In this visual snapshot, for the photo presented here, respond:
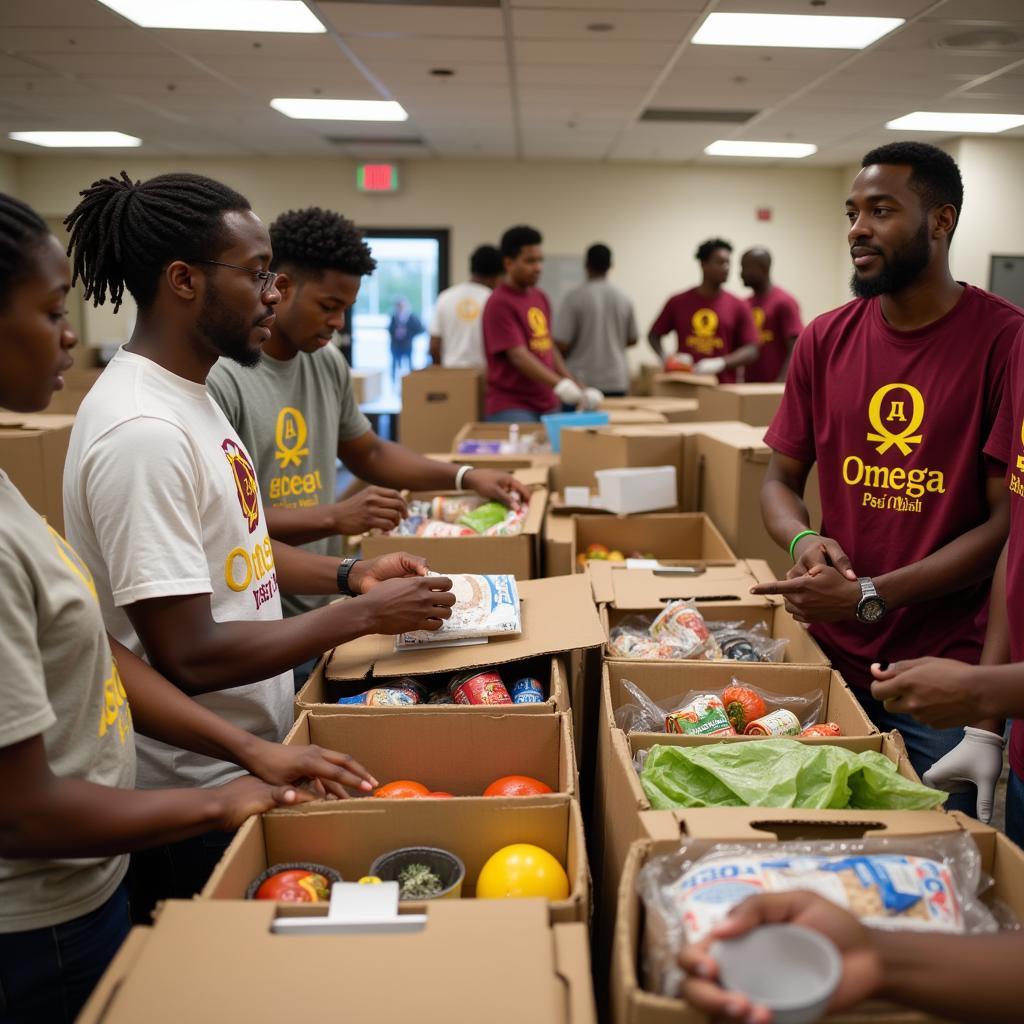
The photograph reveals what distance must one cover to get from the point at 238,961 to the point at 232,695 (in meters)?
0.57

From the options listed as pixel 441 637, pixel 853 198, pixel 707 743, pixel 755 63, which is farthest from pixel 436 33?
pixel 707 743

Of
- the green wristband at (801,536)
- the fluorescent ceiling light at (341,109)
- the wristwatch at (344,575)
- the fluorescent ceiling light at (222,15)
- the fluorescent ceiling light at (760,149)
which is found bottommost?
the wristwatch at (344,575)

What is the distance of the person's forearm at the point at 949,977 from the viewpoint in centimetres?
76

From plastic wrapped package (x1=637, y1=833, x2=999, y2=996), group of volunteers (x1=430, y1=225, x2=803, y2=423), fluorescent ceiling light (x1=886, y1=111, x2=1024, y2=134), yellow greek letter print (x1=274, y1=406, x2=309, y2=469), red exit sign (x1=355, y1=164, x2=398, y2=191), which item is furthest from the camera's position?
red exit sign (x1=355, y1=164, x2=398, y2=191)

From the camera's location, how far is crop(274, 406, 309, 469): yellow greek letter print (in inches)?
79.1

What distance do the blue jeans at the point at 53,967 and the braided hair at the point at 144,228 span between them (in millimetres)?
836

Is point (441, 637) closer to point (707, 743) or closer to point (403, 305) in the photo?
point (707, 743)

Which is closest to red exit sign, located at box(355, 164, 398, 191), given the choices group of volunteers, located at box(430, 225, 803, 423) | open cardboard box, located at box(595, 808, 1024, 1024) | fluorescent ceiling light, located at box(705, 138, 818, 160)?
fluorescent ceiling light, located at box(705, 138, 818, 160)

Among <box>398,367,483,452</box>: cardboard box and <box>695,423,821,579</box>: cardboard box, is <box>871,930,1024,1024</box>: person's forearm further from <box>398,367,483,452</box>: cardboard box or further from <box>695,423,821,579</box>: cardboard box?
<box>398,367,483,452</box>: cardboard box

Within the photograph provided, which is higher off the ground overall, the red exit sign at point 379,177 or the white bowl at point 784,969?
the red exit sign at point 379,177

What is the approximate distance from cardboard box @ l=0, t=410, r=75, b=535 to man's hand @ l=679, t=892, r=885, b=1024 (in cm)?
222

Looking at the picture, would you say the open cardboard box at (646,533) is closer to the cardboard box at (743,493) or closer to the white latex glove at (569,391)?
the cardboard box at (743,493)

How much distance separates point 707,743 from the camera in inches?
51.1

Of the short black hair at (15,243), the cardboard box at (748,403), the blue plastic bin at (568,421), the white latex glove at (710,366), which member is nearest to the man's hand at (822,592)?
the short black hair at (15,243)
